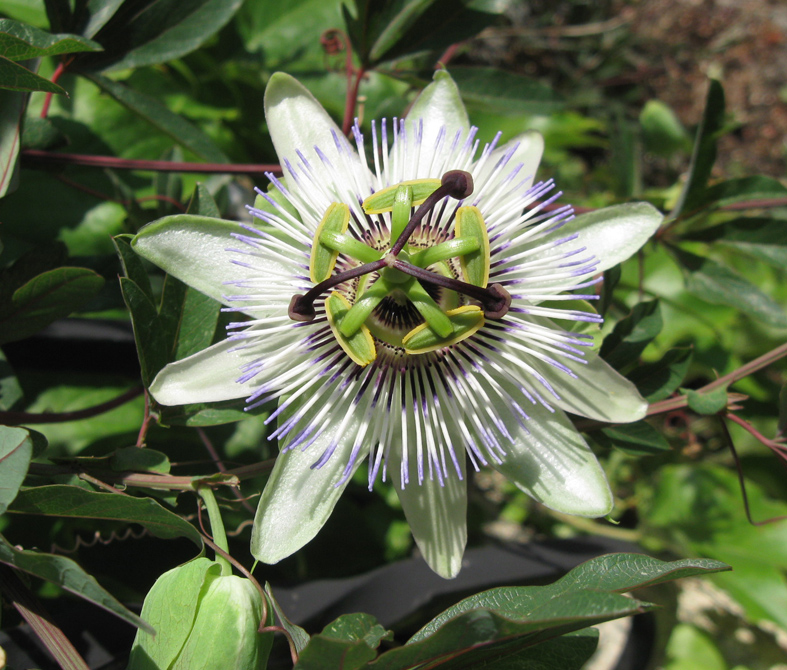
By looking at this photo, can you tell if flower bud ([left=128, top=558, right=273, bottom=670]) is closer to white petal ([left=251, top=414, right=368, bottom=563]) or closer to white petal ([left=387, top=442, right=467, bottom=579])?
white petal ([left=251, top=414, right=368, bottom=563])

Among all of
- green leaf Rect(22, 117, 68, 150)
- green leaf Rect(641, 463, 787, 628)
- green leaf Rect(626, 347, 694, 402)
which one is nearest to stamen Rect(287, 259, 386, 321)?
green leaf Rect(626, 347, 694, 402)

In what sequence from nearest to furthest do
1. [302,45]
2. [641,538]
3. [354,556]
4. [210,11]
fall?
1. [210,11]
2. [354,556]
3. [302,45]
4. [641,538]

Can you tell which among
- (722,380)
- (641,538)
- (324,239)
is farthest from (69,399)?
(641,538)

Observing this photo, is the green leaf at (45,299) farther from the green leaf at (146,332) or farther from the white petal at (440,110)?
the white petal at (440,110)

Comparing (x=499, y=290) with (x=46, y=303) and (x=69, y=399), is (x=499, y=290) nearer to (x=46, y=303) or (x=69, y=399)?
(x=46, y=303)

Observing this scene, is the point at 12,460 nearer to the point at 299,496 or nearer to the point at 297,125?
the point at 299,496

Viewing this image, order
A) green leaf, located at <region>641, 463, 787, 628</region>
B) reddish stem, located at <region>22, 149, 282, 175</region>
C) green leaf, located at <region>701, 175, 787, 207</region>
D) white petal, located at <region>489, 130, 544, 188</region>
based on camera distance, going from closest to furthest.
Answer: white petal, located at <region>489, 130, 544, 188</region>, reddish stem, located at <region>22, 149, 282, 175</region>, green leaf, located at <region>701, 175, 787, 207</region>, green leaf, located at <region>641, 463, 787, 628</region>
